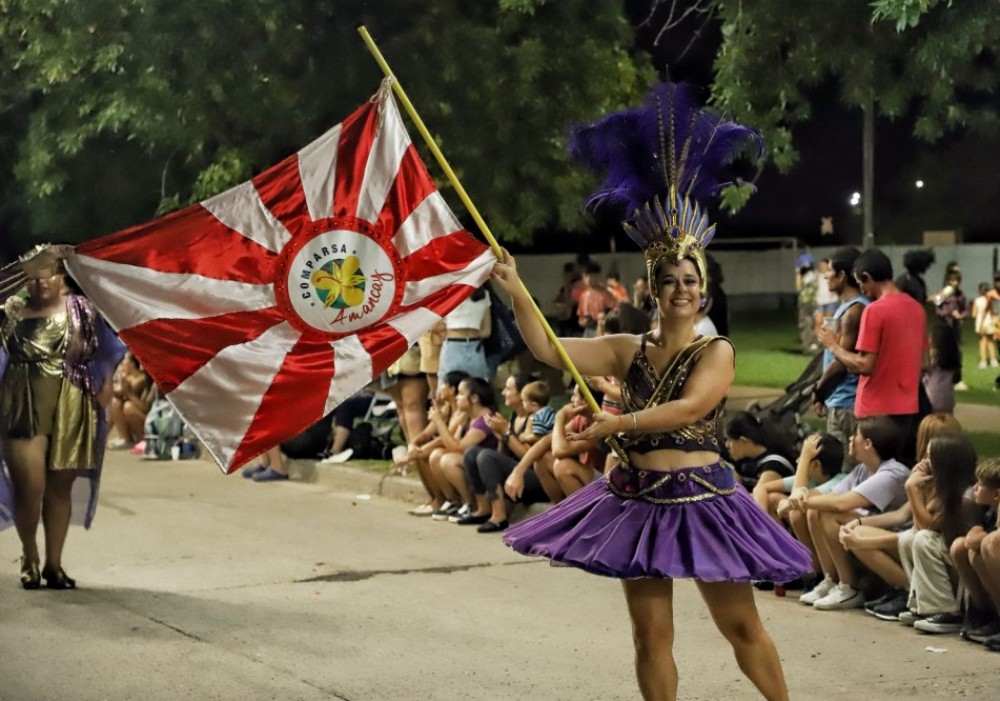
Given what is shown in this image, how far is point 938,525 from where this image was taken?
8.40m

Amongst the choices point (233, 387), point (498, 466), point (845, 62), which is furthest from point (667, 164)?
point (845, 62)

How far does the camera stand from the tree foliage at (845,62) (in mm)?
12070

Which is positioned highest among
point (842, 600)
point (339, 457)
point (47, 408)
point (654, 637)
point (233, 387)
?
point (233, 387)

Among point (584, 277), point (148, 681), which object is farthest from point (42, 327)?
point (584, 277)

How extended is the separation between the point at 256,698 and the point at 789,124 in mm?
9748

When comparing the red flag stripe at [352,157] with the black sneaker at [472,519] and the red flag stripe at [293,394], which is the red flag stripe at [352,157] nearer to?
the red flag stripe at [293,394]

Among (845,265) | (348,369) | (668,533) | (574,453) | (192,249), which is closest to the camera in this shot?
(668,533)

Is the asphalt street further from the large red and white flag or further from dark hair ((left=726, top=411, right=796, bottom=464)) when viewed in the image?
the large red and white flag

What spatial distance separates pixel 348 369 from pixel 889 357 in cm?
428

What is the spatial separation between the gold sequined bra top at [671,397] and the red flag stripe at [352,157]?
1.63 metres

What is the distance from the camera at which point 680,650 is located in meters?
7.99

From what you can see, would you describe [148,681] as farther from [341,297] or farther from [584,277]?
[584,277]

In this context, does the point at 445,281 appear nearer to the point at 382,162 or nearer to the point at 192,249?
the point at 382,162

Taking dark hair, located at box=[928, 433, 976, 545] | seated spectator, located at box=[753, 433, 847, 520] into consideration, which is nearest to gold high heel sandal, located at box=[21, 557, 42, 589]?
seated spectator, located at box=[753, 433, 847, 520]
